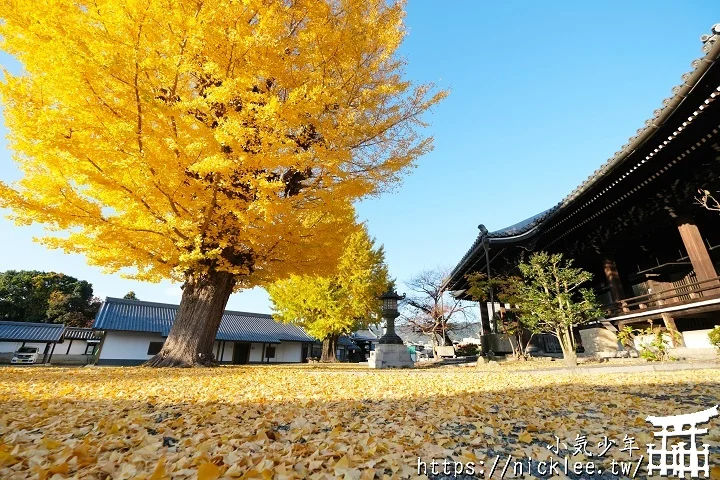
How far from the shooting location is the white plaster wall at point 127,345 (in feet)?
63.6

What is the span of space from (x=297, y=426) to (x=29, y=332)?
109ft

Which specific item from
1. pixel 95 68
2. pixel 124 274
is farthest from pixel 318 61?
pixel 124 274

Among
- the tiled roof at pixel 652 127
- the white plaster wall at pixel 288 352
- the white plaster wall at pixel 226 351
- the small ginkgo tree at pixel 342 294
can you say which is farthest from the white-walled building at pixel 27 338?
the tiled roof at pixel 652 127

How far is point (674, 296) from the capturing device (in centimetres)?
789

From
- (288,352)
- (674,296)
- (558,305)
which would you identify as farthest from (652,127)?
(288,352)

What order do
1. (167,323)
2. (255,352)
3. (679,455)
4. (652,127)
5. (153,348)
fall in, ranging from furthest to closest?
1. (255,352)
2. (167,323)
3. (153,348)
4. (652,127)
5. (679,455)

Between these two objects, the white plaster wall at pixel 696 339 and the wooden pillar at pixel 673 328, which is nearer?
the wooden pillar at pixel 673 328

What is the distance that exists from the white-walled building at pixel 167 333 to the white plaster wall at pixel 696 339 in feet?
64.1

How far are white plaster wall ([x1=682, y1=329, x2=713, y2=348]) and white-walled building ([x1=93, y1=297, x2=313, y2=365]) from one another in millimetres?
19547

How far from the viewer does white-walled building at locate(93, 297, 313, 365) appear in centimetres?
1970

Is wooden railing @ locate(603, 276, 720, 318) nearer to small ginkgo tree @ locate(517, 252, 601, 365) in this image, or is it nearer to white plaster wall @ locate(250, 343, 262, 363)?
small ginkgo tree @ locate(517, 252, 601, 365)

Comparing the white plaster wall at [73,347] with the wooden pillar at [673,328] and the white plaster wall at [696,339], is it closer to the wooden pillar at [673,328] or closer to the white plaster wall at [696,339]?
the wooden pillar at [673,328]

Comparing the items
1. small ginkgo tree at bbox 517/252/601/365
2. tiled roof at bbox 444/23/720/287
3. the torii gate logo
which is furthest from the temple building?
the torii gate logo

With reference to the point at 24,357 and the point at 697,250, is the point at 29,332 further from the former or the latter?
the point at 697,250
